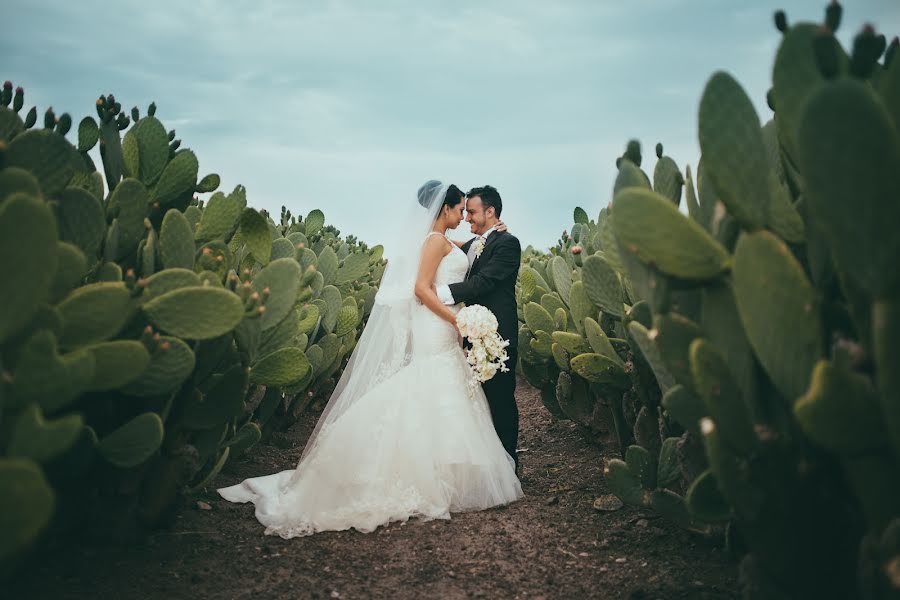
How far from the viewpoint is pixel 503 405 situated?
399 centimetres

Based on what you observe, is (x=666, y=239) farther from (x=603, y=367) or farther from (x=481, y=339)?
(x=481, y=339)

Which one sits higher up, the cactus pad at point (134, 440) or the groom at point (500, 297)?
the groom at point (500, 297)

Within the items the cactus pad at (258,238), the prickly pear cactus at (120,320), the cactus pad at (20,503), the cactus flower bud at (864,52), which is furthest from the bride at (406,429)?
the cactus flower bud at (864,52)

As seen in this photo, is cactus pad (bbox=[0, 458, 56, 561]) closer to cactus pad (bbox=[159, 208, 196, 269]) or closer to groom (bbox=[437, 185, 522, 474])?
cactus pad (bbox=[159, 208, 196, 269])

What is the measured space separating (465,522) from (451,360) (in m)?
0.90

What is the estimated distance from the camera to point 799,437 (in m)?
1.61

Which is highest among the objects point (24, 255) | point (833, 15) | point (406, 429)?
point (833, 15)

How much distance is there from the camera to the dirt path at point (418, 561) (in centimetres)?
241

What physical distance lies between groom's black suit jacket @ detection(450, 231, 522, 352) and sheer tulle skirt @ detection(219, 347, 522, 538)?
0.46 metres

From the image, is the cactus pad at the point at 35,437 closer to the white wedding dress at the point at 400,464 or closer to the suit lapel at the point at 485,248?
the white wedding dress at the point at 400,464

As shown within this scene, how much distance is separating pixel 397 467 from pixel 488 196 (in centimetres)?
181

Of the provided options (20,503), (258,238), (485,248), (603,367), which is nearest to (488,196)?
(485,248)

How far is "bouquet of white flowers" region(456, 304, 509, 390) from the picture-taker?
361 centimetres

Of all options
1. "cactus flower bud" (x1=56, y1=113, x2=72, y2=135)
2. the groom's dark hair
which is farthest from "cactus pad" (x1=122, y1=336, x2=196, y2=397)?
the groom's dark hair
